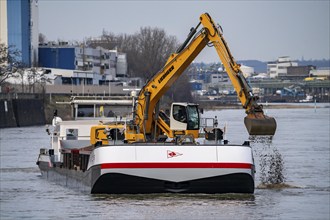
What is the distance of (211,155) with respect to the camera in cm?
3338

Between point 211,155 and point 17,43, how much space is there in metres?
116

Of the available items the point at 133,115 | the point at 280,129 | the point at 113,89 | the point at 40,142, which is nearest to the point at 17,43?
the point at 113,89

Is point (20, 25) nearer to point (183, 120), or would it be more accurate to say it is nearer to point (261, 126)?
point (183, 120)

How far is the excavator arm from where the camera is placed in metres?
33.1

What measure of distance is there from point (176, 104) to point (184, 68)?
121 cm

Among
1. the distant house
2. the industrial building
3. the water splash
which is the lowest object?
the water splash

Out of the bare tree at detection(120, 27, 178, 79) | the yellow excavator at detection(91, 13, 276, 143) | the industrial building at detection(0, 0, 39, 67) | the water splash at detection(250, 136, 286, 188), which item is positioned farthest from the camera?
the bare tree at detection(120, 27, 178, 79)

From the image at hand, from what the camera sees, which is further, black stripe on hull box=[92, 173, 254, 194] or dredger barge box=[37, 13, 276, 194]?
black stripe on hull box=[92, 173, 254, 194]

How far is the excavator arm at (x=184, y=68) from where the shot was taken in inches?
1303

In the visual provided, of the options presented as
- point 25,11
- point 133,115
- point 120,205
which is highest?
point 25,11

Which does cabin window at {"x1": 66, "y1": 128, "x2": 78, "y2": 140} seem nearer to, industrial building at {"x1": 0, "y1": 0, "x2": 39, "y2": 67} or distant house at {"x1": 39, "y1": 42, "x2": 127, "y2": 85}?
distant house at {"x1": 39, "y1": 42, "x2": 127, "y2": 85}

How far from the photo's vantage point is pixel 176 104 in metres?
36.6

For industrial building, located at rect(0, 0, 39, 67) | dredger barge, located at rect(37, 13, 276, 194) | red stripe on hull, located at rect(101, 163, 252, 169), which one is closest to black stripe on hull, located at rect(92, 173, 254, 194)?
dredger barge, located at rect(37, 13, 276, 194)

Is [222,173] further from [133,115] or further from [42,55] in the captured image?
[42,55]
